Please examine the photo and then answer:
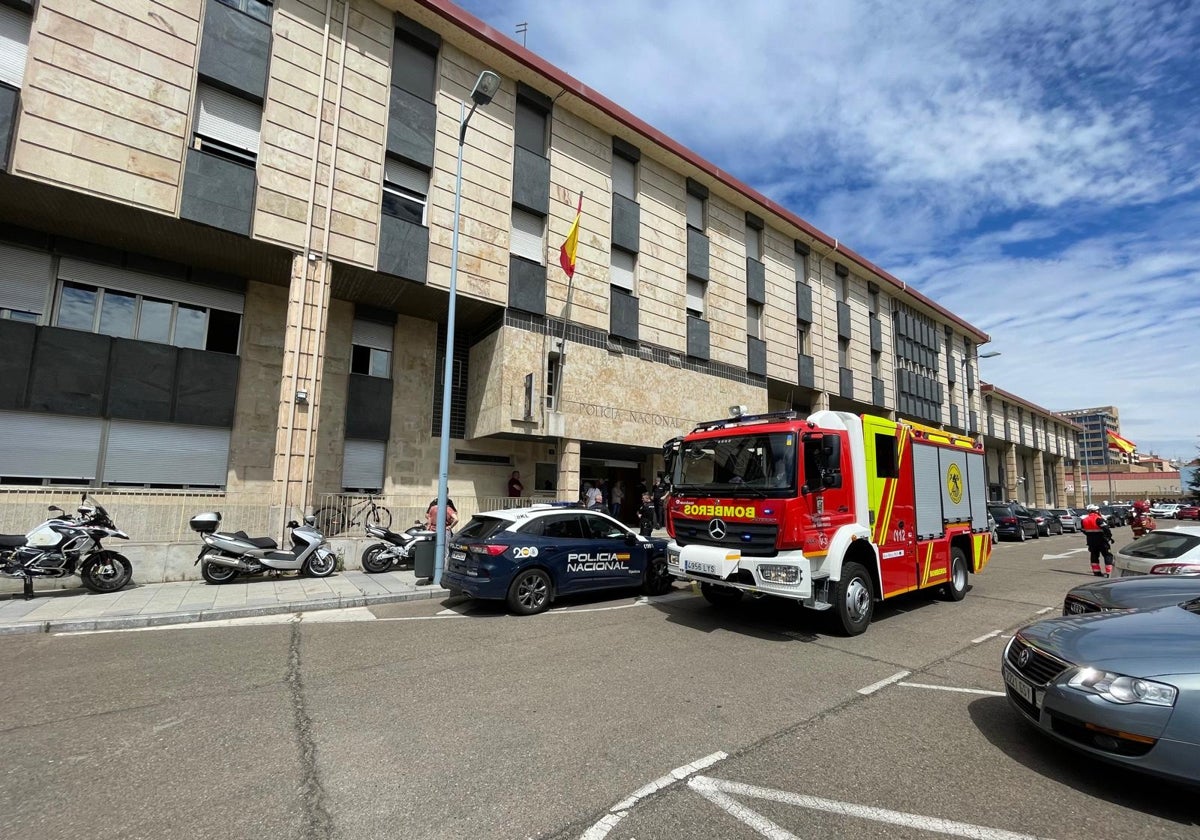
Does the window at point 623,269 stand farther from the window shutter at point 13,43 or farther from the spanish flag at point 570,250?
the window shutter at point 13,43

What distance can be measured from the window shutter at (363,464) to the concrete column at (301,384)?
2.44 m

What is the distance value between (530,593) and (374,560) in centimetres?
529

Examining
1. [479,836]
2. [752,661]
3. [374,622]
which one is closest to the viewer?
[479,836]

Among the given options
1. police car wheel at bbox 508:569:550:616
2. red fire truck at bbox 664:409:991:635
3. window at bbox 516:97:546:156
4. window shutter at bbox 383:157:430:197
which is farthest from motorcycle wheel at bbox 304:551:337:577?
window at bbox 516:97:546:156

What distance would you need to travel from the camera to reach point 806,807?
3.13 meters

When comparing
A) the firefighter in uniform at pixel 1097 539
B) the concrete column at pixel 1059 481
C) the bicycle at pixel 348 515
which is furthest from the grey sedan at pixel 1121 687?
the concrete column at pixel 1059 481

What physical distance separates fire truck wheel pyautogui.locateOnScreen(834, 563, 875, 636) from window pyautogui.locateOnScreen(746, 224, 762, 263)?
18670 millimetres

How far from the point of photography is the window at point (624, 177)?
753 inches

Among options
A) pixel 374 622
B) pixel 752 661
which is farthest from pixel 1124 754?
pixel 374 622

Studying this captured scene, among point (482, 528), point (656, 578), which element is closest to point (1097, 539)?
Result: point (656, 578)

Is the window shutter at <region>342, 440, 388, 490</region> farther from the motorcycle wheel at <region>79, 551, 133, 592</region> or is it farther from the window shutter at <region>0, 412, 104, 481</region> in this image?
the motorcycle wheel at <region>79, 551, 133, 592</region>

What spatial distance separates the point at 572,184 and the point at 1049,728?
17424mm

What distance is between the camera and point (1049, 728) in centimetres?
358

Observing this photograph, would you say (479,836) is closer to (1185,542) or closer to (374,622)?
(374,622)
